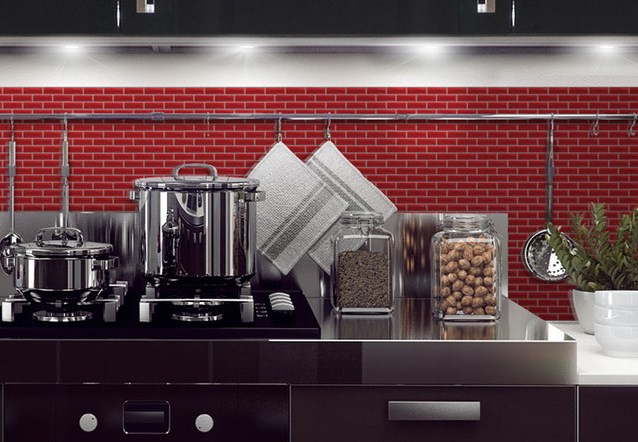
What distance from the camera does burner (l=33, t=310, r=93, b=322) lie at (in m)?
2.15

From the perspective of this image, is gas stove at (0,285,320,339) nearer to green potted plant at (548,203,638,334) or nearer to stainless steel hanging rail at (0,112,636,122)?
stainless steel hanging rail at (0,112,636,122)

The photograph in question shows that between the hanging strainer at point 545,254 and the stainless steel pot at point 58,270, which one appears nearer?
the stainless steel pot at point 58,270

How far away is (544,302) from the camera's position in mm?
2775

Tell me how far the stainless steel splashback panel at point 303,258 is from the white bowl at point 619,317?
57 centimetres

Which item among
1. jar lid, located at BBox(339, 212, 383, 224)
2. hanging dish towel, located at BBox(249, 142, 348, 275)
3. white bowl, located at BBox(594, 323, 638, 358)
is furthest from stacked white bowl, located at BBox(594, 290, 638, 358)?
hanging dish towel, located at BBox(249, 142, 348, 275)

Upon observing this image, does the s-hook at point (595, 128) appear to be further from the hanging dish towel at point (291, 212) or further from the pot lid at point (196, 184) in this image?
the pot lid at point (196, 184)

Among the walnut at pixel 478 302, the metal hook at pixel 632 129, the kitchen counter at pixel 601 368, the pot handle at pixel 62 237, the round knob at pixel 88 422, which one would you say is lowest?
the round knob at pixel 88 422

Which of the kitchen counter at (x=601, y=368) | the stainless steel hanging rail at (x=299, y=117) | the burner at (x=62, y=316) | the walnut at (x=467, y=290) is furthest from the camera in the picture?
the stainless steel hanging rail at (x=299, y=117)

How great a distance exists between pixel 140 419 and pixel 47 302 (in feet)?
1.23
